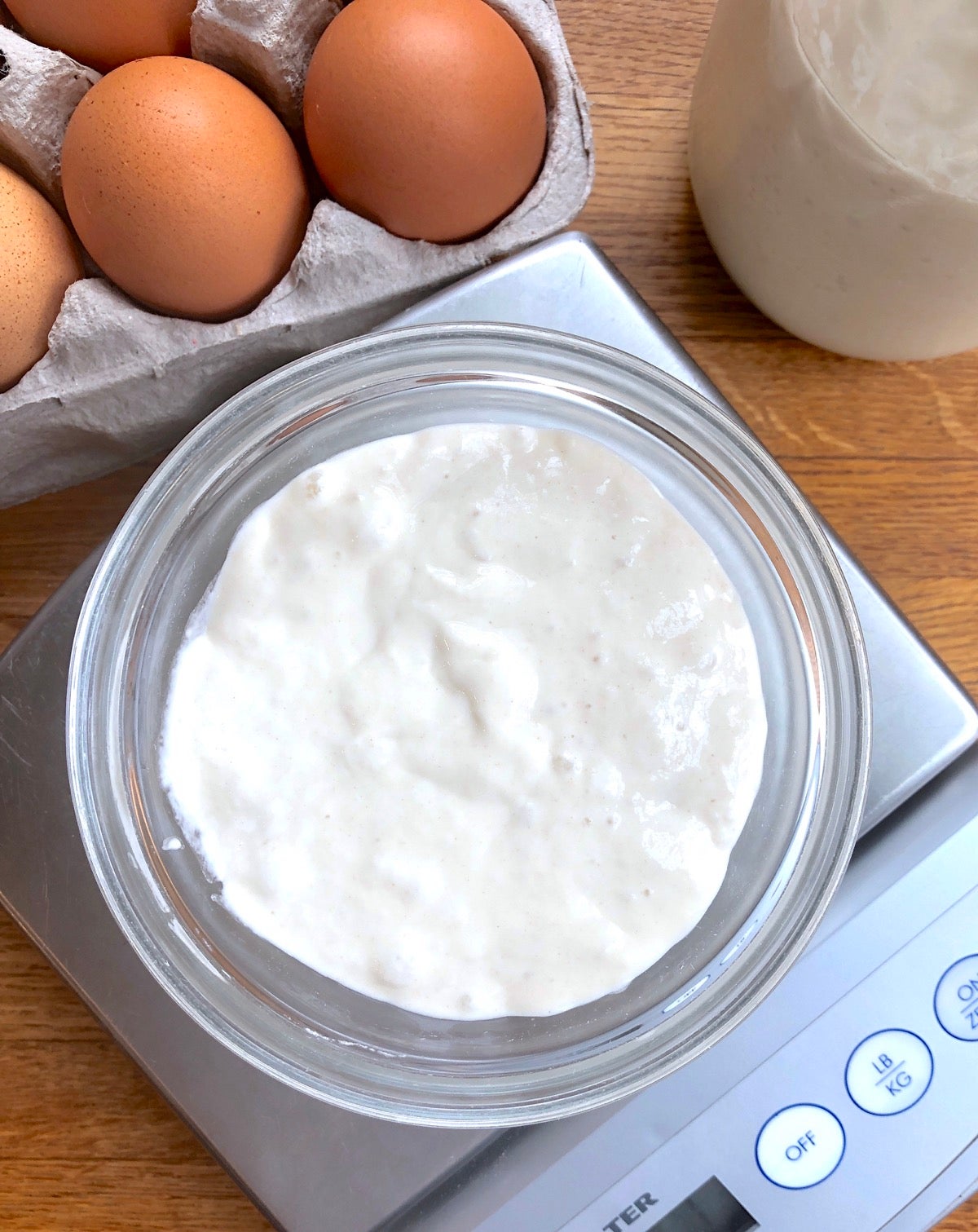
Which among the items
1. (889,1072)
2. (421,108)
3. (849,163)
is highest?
(849,163)

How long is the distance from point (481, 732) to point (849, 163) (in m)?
0.43

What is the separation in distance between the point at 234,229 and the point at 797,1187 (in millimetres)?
807

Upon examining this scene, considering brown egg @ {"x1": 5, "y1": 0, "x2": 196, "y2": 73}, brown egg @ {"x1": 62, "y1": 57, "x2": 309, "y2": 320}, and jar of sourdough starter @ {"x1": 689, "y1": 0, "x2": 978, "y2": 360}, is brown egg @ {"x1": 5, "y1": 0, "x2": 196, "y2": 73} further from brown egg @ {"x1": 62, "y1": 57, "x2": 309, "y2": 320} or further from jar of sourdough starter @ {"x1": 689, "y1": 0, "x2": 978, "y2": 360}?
jar of sourdough starter @ {"x1": 689, "y1": 0, "x2": 978, "y2": 360}

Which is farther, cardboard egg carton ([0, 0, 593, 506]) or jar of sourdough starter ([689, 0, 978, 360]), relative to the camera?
cardboard egg carton ([0, 0, 593, 506])

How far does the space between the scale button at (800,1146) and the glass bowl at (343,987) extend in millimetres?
Answer: 133

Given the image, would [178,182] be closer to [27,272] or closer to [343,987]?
[27,272]

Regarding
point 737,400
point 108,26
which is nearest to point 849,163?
point 737,400

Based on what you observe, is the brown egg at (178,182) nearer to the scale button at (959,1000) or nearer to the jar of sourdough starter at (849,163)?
the jar of sourdough starter at (849,163)

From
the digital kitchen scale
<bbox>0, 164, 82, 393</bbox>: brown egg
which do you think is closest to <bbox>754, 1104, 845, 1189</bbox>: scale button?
the digital kitchen scale

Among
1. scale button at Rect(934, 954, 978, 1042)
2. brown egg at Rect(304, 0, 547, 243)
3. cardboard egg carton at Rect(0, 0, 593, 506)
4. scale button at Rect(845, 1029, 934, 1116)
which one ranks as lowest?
scale button at Rect(845, 1029, 934, 1116)

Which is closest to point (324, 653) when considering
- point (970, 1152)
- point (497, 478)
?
point (497, 478)

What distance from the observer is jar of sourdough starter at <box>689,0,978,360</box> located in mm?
564

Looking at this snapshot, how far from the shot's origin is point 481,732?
2.23ft

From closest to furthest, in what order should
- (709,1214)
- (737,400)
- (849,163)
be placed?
(849,163) → (709,1214) → (737,400)
